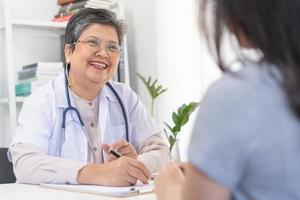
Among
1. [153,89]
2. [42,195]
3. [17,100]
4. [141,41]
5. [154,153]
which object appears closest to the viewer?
[42,195]

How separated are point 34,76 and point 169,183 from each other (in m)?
2.28

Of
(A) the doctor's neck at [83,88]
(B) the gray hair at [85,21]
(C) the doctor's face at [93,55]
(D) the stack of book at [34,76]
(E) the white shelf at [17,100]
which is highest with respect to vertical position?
(B) the gray hair at [85,21]

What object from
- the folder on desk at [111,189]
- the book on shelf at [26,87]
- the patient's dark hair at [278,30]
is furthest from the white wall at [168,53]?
the patient's dark hair at [278,30]

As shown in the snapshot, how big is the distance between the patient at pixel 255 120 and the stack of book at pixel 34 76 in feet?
8.03

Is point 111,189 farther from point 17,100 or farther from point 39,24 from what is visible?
point 39,24

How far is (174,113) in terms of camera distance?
104 inches

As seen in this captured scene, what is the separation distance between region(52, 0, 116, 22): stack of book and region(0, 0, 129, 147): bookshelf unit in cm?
6

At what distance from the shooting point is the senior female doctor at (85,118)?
165 centimetres

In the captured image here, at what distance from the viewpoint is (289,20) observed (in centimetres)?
49

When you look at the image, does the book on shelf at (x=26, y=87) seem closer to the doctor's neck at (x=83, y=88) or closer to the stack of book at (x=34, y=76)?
the stack of book at (x=34, y=76)

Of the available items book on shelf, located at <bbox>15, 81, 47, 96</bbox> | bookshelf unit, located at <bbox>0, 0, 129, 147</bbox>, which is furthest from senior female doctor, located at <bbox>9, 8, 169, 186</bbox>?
bookshelf unit, located at <bbox>0, 0, 129, 147</bbox>

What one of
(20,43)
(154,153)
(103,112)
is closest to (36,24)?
(20,43)

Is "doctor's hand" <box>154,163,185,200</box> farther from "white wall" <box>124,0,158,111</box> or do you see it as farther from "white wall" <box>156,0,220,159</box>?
"white wall" <box>124,0,158,111</box>

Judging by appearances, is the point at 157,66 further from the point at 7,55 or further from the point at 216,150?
the point at 216,150
